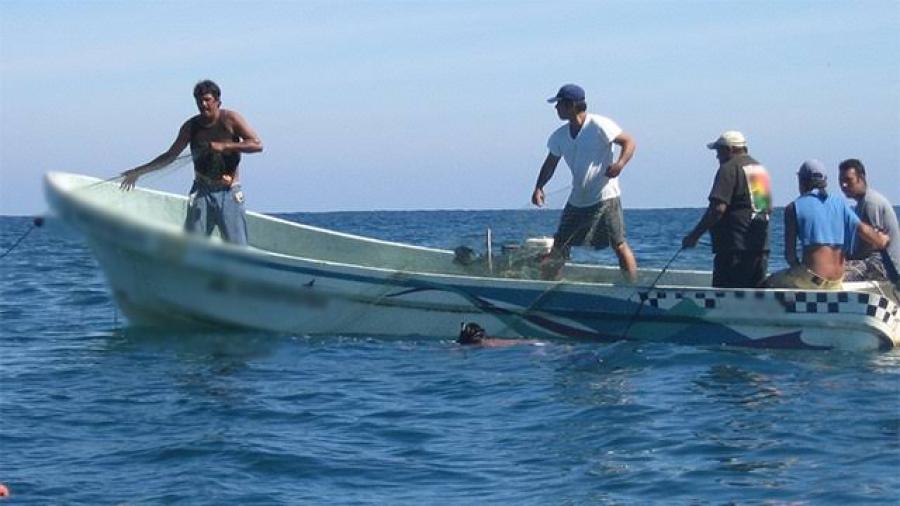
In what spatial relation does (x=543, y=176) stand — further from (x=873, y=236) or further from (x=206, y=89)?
(x=206, y=89)

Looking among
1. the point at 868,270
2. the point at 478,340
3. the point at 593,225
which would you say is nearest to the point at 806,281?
the point at 868,270

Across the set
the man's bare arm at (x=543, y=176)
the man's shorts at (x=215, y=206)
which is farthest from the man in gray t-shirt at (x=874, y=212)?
the man's shorts at (x=215, y=206)

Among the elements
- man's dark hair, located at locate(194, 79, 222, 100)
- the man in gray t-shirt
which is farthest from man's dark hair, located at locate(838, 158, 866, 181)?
man's dark hair, located at locate(194, 79, 222, 100)

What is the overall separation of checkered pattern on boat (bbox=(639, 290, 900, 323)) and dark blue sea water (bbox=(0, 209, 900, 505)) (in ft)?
1.19

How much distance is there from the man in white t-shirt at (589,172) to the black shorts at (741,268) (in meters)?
0.87

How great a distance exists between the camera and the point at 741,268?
10.5 m

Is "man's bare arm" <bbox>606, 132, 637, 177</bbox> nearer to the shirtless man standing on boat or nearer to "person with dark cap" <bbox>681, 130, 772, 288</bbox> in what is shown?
"person with dark cap" <bbox>681, 130, 772, 288</bbox>

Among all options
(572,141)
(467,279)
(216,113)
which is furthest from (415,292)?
(216,113)

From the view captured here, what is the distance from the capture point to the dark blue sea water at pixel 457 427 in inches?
246

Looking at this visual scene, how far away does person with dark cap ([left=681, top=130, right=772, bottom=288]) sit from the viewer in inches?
397

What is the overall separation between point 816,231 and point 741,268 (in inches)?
28.2

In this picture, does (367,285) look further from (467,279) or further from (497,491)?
(497,491)

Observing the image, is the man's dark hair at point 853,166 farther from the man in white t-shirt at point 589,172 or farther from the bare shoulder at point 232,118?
the bare shoulder at point 232,118

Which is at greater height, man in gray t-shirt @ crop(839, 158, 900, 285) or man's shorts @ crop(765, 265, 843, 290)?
man in gray t-shirt @ crop(839, 158, 900, 285)
